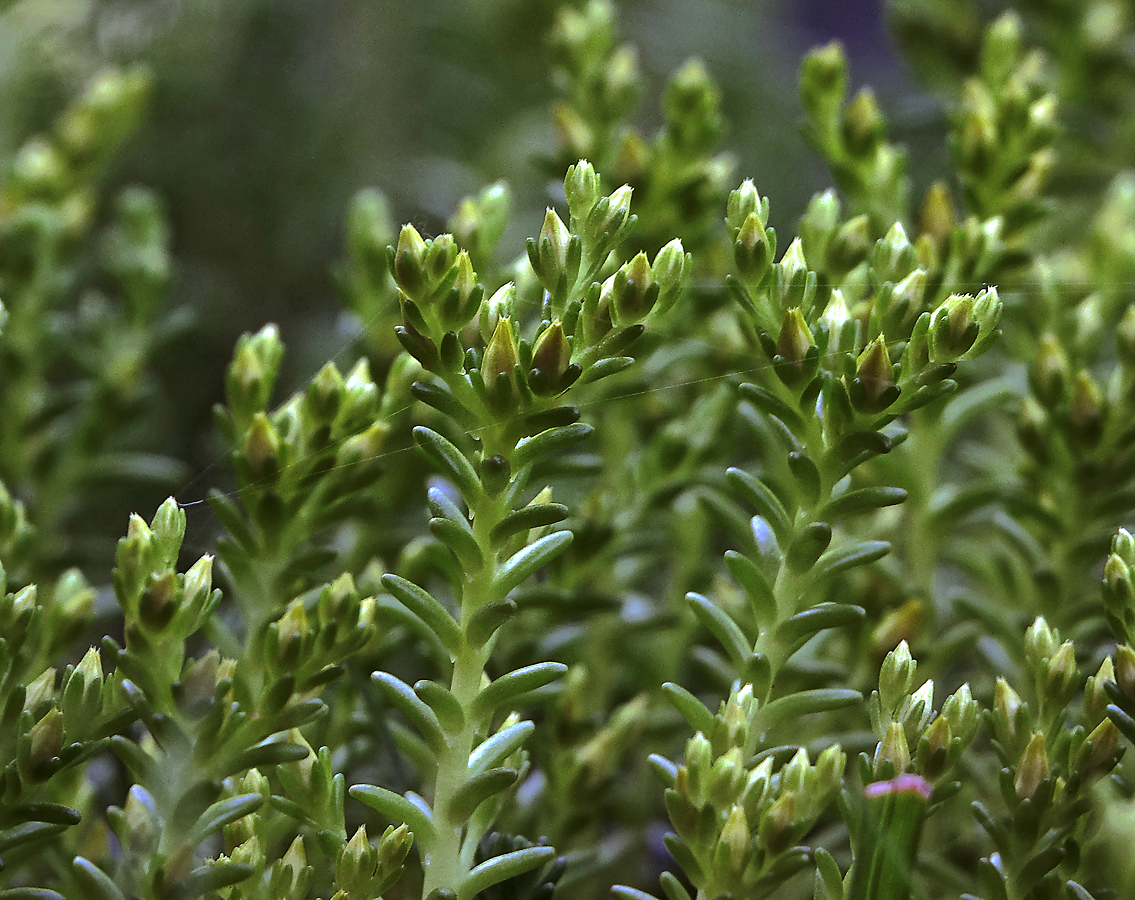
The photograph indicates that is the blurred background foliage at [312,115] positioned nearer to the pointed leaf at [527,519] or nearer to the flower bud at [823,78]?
the flower bud at [823,78]

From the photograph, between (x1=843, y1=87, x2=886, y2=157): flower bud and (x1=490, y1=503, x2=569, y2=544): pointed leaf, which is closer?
(x1=490, y1=503, x2=569, y2=544): pointed leaf

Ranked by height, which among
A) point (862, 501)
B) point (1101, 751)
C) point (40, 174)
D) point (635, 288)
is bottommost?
point (1101, 751)

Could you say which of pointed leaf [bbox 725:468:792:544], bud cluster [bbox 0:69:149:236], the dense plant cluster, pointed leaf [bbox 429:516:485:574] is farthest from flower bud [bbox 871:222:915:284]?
bud cluster [bbox 0:69:149:236]

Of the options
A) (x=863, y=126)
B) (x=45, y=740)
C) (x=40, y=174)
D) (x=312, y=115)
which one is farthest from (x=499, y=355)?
(x=312, y=115)

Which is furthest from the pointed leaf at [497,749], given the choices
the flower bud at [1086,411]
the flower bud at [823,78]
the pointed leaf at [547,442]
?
the flower bud at [823,78]

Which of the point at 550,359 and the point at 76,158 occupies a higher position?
the point at 76,158

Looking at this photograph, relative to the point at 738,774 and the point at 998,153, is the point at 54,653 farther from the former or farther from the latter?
the point at 998,153

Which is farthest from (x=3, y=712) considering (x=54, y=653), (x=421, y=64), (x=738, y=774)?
(x=421, y=64)

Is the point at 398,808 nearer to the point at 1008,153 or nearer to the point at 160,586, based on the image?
the point at 160,586

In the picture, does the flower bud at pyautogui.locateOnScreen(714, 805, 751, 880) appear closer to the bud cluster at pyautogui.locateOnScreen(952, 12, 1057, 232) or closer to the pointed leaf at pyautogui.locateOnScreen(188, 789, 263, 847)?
the pointed leaf at pyautogui.locateOnScreen(188, 789, 263, 847)
